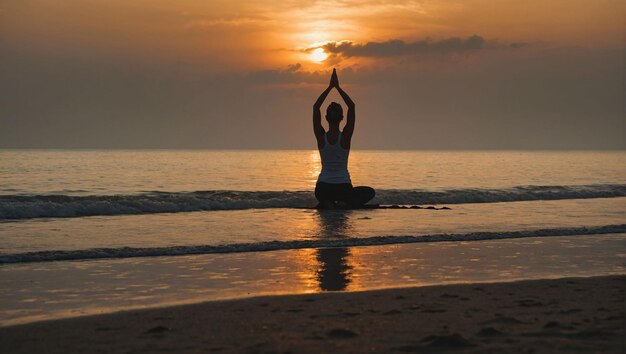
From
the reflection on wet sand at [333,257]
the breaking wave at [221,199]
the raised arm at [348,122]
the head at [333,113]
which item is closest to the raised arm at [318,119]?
the head at [333,113]

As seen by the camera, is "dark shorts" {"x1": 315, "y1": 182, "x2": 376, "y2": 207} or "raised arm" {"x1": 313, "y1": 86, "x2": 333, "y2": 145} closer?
"raised arm" {"x1": 313, "y1": 86, "x2": 333, "y2": 145}

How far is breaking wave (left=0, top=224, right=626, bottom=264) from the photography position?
11.7 meters

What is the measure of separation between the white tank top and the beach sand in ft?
26.8

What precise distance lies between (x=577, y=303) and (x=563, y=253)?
4.98 m

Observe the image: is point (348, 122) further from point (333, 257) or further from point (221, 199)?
point (221, 199)

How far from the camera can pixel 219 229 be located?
16188mm

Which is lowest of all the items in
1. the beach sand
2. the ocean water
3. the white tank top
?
the ocean water

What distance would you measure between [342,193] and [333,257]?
5779 mm

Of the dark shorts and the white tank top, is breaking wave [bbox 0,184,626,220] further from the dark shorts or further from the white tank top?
the white tank top

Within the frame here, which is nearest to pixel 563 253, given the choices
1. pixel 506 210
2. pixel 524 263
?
pixel 524 263

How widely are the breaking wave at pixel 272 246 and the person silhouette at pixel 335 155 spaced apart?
289cm

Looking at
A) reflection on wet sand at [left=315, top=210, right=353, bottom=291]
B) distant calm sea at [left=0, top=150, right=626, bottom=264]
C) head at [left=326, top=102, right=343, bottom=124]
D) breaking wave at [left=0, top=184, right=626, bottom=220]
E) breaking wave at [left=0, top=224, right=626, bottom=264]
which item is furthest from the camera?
breaking wave at [left=0, top=184, right=626, bottom=220]

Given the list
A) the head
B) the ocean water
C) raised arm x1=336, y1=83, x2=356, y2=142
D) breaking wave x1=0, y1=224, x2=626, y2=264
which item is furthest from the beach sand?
the head

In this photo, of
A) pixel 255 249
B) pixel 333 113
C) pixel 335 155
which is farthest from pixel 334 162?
pixel 255 249
